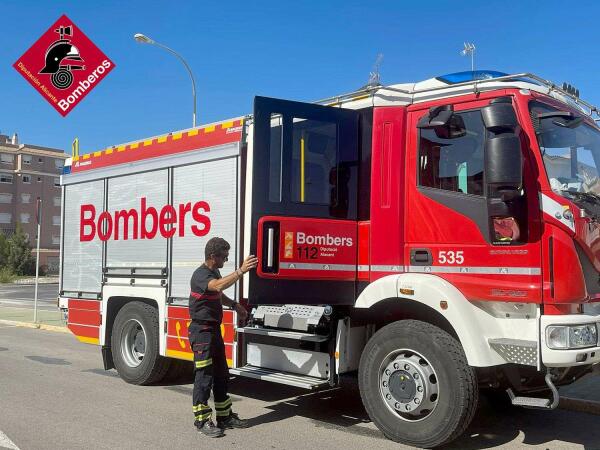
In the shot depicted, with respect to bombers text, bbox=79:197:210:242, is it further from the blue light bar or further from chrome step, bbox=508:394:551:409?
chrome step, bbox=508:394:551:409

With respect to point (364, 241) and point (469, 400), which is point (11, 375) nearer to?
point (364, 241)

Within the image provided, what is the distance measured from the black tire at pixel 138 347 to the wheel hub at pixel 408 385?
3266 millimetres

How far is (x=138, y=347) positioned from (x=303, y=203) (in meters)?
3.47

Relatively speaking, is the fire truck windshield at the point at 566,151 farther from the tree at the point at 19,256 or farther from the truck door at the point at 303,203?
the tree at the point at 19,256

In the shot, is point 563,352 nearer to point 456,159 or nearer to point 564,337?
point 564,337

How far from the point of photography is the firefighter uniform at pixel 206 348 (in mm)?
5391

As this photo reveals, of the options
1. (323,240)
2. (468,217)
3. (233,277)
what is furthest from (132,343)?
(468,217)

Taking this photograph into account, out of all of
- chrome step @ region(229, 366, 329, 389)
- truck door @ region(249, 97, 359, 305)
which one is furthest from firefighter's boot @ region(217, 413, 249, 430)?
truck door @ region(249, 97, 359, 305)

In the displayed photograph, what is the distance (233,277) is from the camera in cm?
528

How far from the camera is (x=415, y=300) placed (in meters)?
5.00

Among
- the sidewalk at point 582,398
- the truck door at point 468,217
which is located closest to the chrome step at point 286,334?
the truck door at point 468,217

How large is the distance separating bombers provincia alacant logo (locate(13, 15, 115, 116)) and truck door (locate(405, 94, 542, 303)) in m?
12.5

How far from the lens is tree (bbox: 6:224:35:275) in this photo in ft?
186

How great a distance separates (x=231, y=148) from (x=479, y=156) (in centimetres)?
269
